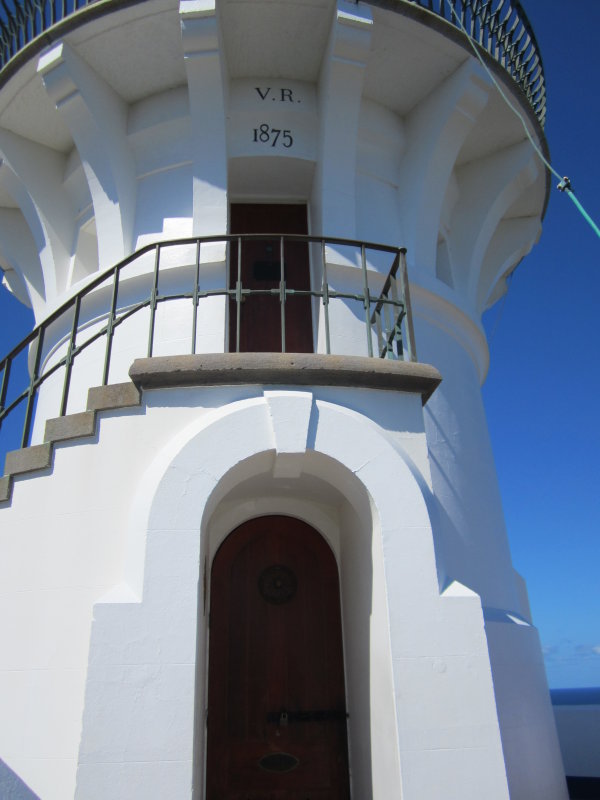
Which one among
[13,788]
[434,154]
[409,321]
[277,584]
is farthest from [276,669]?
[434,154]

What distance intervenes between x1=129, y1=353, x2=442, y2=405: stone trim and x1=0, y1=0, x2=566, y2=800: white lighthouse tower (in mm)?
22

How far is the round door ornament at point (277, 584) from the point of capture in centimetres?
561

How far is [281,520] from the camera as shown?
581cm

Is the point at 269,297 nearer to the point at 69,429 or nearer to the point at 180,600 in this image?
the point at 69,429

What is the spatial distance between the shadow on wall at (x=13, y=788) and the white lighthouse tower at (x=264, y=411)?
0.01 m

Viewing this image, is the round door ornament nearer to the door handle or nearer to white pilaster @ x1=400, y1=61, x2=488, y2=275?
the door handle

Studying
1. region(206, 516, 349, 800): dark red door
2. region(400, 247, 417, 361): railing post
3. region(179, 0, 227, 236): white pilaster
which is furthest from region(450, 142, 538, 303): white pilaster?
region(206, 516, 349, 800): dark red door

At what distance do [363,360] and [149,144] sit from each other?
4806mm

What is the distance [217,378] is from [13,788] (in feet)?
9.10

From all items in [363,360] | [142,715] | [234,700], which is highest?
[363,360]

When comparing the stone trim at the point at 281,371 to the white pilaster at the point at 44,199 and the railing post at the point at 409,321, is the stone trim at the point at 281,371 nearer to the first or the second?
the railing post at the point at 409,321

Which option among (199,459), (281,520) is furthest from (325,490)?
(199,459)

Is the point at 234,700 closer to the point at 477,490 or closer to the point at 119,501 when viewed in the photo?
the point at 119,501

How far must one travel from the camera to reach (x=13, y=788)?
3744mm
